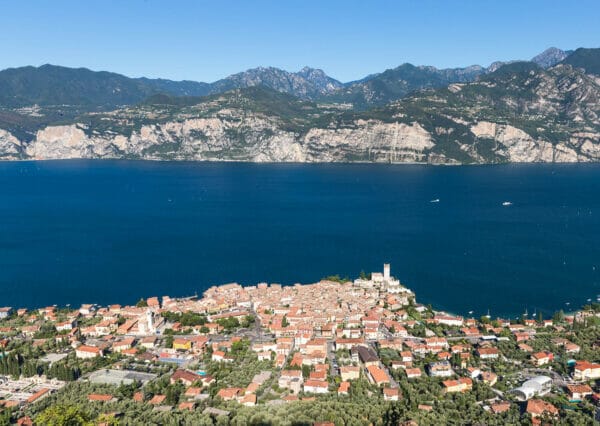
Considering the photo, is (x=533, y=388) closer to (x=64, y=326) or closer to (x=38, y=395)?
(x=38, y=395)

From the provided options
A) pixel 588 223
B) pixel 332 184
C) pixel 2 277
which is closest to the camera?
pixel 2 277

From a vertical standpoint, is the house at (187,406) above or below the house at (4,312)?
above

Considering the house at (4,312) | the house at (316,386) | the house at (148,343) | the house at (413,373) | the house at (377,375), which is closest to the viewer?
the house at (316,386)

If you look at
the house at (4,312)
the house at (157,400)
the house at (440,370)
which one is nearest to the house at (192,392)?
the house at (157,400)

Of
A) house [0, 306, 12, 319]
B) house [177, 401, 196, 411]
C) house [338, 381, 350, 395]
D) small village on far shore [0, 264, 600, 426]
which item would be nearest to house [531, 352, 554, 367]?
small village on far shore [0, 264, 600, 426]

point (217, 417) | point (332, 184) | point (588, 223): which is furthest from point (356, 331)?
point (332, 184)

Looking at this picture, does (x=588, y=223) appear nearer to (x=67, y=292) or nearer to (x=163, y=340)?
(x=163, y=340)

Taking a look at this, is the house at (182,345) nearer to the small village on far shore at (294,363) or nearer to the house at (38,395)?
the small village on far shore at (294,363)
